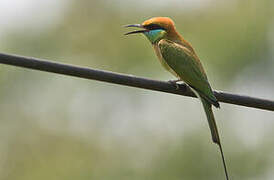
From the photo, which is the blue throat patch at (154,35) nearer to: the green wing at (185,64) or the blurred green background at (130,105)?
the green wing at (185,64)

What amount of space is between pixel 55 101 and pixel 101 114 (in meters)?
0.60

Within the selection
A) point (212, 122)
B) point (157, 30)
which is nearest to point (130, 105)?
point (157, 30)

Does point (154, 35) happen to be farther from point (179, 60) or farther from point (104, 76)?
point (104, 76)

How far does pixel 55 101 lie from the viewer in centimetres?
844

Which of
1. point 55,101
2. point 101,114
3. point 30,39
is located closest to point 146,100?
point 101,114

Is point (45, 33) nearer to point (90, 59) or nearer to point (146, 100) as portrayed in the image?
point (90, 59)

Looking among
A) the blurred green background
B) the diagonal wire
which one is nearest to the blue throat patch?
the diagonal wire

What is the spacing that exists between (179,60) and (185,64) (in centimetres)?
6

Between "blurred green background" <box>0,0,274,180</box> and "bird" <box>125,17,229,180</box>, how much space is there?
306 cm

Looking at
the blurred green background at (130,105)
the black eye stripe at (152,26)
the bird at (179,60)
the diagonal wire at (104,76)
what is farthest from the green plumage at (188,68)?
the blurred green background at (130,105)

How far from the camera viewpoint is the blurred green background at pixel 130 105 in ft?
24.5

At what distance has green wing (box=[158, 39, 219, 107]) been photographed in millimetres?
3558

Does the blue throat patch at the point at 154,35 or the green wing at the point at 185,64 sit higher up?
the green wing at the point at 185,64

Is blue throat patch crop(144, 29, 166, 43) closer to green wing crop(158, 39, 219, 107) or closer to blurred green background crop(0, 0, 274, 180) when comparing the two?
green wing crop(158, 39, 219, 107)
